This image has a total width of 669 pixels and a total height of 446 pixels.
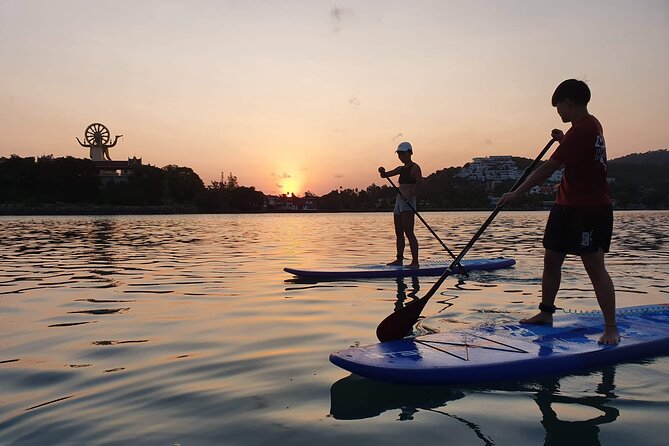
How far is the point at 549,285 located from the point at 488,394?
1.96 m

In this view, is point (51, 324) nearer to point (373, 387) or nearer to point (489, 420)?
point (373, 387)

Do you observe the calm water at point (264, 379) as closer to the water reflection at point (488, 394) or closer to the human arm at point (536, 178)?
the water reflection at point (488, 394)

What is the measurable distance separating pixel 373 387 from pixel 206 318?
9.91ft

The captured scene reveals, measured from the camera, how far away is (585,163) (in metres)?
4.70

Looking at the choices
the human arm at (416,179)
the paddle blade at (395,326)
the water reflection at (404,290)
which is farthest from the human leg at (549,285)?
the human arm at (416,179)

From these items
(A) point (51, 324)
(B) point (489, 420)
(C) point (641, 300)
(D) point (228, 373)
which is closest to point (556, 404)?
(B) point (489, 420)

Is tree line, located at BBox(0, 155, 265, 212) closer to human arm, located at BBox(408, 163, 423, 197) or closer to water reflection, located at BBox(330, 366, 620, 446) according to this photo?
human arm, located at BBox(408, 163, 423, 197)

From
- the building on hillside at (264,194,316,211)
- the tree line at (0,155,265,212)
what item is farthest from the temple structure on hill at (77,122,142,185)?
the building on hillside at (264,194,316,211)

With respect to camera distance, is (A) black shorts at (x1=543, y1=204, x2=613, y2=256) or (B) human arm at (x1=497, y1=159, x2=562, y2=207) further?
(B) human arm at (x1=497, y1=159, x2=562, y2=207)

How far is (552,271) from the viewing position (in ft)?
16.6

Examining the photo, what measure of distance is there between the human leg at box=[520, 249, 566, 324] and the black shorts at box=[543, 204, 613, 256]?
8.3 inches

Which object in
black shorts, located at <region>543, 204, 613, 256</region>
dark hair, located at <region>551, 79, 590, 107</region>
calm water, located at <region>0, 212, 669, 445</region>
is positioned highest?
dark hair, located at <region>551, 79, 590, 107</region>

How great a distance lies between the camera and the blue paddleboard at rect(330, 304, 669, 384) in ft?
12.0

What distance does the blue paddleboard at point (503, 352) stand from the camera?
3.64 meters
